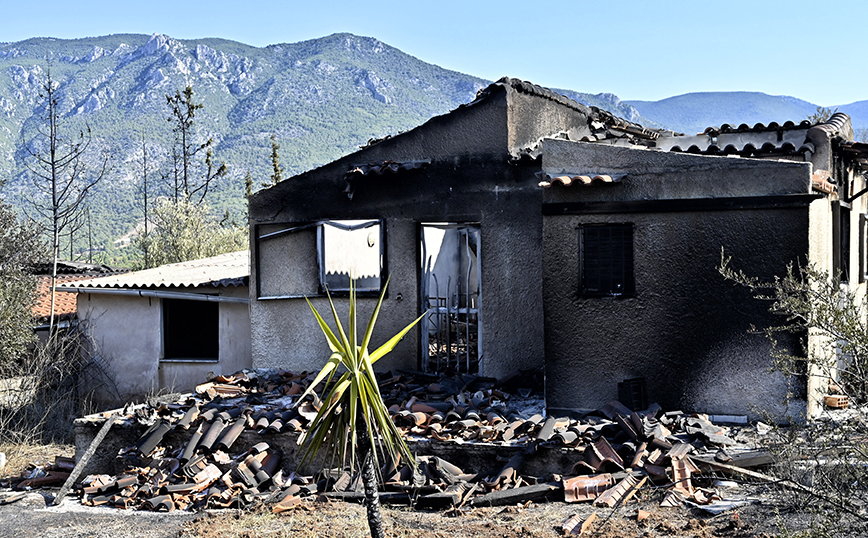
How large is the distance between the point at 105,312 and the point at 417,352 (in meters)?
7.27

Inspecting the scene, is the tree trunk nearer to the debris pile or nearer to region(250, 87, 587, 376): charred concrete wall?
region(250, 87, 587, 376): charred concrete wall

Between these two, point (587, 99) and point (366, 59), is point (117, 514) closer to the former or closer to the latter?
point (587, 99)

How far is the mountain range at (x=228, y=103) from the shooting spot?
78125 millimetres

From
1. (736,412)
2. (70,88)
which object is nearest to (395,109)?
(70,88)

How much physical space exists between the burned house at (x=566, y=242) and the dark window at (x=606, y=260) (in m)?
0.02

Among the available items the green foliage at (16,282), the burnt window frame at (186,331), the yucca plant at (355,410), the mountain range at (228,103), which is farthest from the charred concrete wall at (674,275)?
the mountain range at (228,103)

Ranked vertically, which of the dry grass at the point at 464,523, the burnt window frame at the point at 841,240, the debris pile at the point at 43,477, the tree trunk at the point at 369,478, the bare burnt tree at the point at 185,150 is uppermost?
the bare burnt tree at the point at 185,150

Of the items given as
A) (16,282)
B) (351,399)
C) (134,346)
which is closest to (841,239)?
(351,399)

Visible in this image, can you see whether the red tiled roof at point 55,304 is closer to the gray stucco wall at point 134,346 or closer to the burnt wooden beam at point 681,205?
the gray stucco wall at point 134,346

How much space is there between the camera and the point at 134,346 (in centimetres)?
1593

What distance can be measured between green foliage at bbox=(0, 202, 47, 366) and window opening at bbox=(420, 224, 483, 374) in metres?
7.74

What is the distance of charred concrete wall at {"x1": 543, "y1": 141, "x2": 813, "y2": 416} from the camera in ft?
29.8

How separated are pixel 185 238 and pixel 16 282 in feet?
55.2

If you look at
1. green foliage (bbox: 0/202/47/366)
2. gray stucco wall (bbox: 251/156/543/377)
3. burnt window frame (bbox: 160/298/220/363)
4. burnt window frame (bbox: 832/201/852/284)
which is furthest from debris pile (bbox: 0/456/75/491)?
burnt window frame (bbox: 832/201/852/284)
